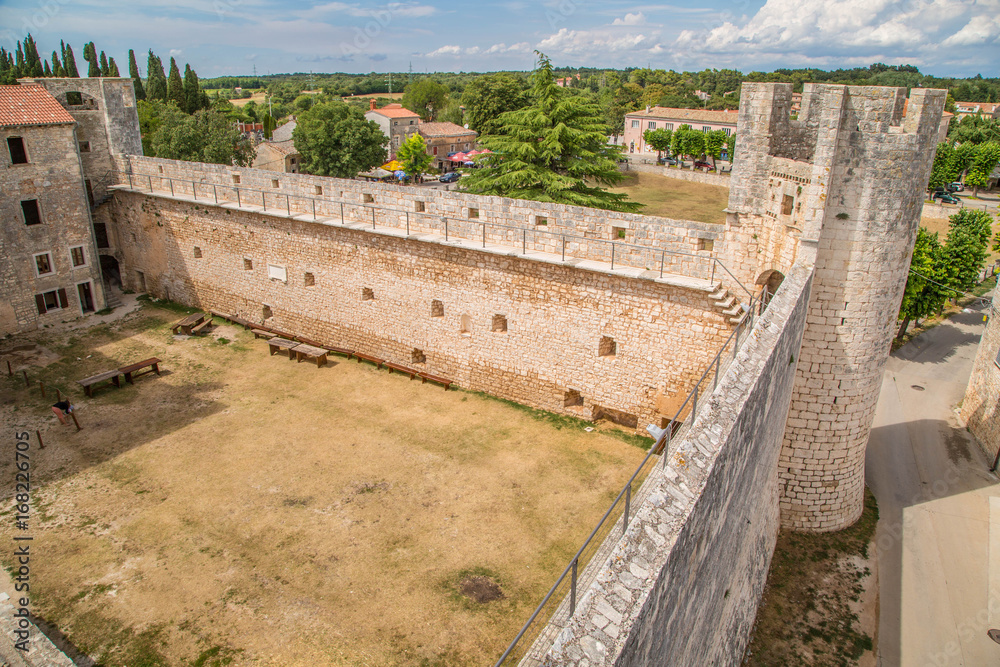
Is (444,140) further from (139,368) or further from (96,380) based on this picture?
(96,380)

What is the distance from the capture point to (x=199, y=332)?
17.5 meters

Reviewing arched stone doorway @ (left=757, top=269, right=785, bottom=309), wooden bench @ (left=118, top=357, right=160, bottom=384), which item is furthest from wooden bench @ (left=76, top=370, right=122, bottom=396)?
arched stone doorway @ (left=757, top=269, right=785, bottom=309)

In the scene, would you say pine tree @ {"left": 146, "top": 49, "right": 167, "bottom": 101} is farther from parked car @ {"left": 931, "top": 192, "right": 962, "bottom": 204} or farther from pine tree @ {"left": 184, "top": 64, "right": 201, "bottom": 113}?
parked car @ {"left": 931, "top": 192, "right": 962, "bottom": 204}

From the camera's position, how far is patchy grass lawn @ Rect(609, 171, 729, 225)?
3752 cm

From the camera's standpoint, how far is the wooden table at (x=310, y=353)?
15.5 metres

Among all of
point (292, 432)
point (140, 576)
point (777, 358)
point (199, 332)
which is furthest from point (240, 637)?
point (199, 332)

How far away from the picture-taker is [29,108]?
1688 cm

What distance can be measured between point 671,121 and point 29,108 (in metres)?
56.6

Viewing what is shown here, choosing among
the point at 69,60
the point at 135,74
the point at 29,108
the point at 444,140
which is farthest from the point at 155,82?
the point at 29,108

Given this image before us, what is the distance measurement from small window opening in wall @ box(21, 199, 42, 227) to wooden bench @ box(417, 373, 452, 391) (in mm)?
11491

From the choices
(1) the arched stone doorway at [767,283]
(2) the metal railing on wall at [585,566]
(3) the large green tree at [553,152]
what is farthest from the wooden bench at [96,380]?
(1) the arched stone doorway at [767,283]

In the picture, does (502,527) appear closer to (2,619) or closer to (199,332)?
(2,619)

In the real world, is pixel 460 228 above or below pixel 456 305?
above

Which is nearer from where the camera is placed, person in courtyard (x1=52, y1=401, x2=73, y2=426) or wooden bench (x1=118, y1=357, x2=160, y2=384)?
person in courtyard (x1=52, y1=401, x2=73, y2=426)
